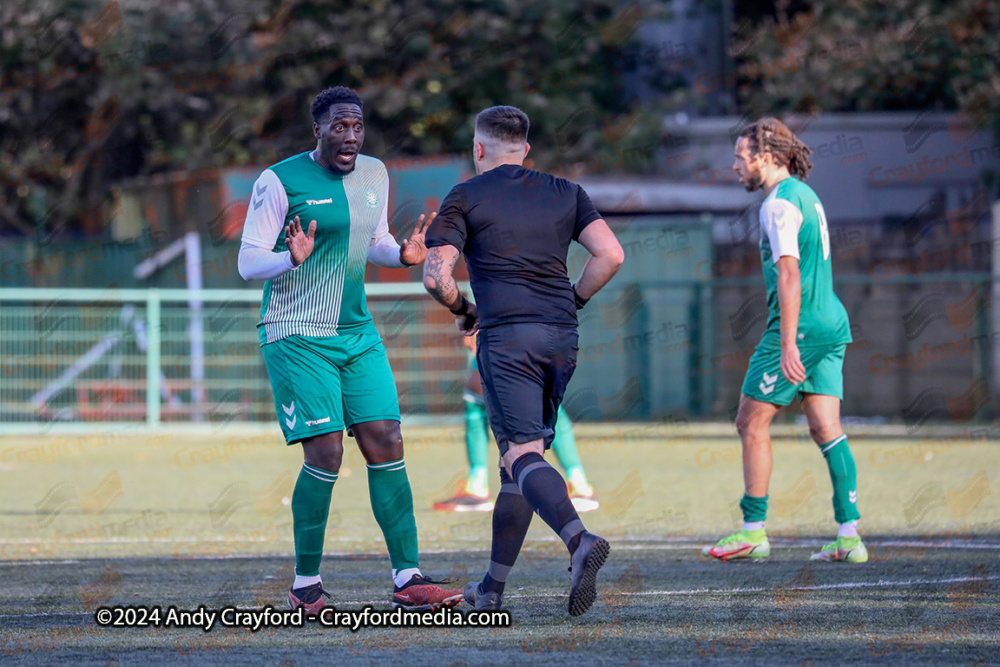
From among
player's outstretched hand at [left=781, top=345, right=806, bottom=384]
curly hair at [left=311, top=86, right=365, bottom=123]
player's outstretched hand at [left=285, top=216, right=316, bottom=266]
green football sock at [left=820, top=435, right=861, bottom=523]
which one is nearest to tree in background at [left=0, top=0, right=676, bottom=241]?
green football sock at [left=820, top=435, right=861, bottom=523]

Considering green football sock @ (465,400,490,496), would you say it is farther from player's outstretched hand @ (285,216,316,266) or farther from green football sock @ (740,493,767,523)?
player's outstretched hand @ (285,216,316,266)

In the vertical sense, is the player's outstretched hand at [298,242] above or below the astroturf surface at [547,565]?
above

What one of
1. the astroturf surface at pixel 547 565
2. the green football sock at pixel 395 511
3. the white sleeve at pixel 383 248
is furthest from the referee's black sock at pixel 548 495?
the white sleeve at pixel 383 248

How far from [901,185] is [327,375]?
1739 centimetres

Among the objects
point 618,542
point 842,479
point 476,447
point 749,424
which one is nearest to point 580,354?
point 476,447

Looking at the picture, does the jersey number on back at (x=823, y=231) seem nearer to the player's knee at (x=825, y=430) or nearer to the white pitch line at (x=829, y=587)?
the player's knee at (x=825, y=430)

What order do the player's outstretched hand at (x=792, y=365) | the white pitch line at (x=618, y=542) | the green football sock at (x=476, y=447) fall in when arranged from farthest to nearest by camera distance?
the green football sock at (x=476, y=447) < the white pitch line at (x=618, y=542) < the player's outstretched hand at (x=792, y=365)

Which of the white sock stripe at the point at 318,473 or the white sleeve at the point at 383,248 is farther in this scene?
the white sleeve at the point at 383,248

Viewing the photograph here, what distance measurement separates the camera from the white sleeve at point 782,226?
22.2 ft

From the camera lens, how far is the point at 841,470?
7051 mm

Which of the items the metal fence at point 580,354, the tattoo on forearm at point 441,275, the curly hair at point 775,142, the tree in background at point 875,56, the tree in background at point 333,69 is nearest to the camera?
the tattoo on forearm at point 441,275

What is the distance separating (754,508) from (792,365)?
0.85 m

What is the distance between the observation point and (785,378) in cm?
692

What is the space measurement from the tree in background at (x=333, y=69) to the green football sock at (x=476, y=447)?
45.6 feet
